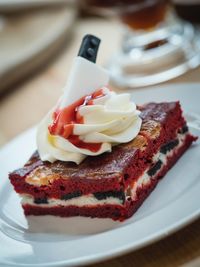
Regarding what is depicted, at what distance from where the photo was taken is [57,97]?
8.87 feet

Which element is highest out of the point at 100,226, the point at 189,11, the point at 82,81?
the point at 82,81

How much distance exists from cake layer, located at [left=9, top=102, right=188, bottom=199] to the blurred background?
1.95 ft

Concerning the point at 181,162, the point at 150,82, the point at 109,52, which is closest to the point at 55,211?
the point at 181,162

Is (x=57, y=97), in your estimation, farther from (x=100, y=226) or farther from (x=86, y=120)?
(x=100, y=226)

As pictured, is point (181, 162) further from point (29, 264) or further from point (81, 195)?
point (29, 264)

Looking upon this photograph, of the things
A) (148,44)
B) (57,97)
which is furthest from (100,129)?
(148,44)

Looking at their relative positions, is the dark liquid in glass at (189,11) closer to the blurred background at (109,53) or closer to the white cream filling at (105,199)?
the blurred background at (109,53)

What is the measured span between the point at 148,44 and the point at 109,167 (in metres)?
1.34

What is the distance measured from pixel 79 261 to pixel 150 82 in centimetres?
128

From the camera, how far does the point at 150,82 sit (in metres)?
2.49

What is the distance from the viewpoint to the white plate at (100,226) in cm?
138

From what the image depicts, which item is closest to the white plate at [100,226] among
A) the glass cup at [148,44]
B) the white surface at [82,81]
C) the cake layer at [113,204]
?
the cake layer at [113,204]

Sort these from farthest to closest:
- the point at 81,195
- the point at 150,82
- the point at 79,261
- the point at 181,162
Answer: the point at 150,82 → the point at 181,162 → the point at 81,195 → the point at 79,261

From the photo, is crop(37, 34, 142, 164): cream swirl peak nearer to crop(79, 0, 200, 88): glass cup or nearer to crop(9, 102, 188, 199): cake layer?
crop(9, 102, 188, 199): cake layer
